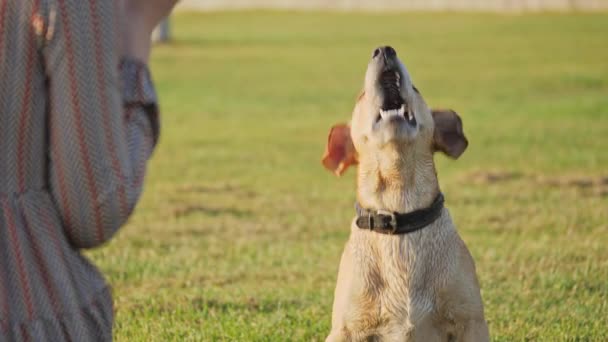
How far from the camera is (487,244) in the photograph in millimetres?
7520

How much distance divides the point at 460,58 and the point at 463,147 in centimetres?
2283

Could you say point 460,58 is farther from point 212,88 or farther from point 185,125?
point 185,125

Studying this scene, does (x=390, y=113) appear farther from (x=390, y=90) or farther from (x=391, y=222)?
(x=391, y=222)

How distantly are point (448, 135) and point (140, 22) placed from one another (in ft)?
5.98

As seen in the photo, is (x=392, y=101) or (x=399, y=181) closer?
(x=399, y=181)

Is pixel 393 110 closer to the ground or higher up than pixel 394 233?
higher up

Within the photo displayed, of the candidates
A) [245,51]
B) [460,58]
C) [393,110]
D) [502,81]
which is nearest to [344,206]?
[393,110]

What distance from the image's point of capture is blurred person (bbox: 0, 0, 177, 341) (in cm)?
246

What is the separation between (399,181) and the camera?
4.16 meters

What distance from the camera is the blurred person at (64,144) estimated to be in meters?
2.46

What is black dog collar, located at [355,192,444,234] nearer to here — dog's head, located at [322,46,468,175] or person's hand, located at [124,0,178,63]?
dog's head, located at [322,46,468,175]

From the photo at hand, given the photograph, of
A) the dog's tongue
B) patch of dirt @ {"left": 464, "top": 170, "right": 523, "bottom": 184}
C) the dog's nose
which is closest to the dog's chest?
the dog's tongue

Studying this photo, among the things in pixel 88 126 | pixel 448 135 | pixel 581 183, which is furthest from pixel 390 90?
pixel 581 183

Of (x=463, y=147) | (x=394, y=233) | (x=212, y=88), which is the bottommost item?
(x=212, y=88)
